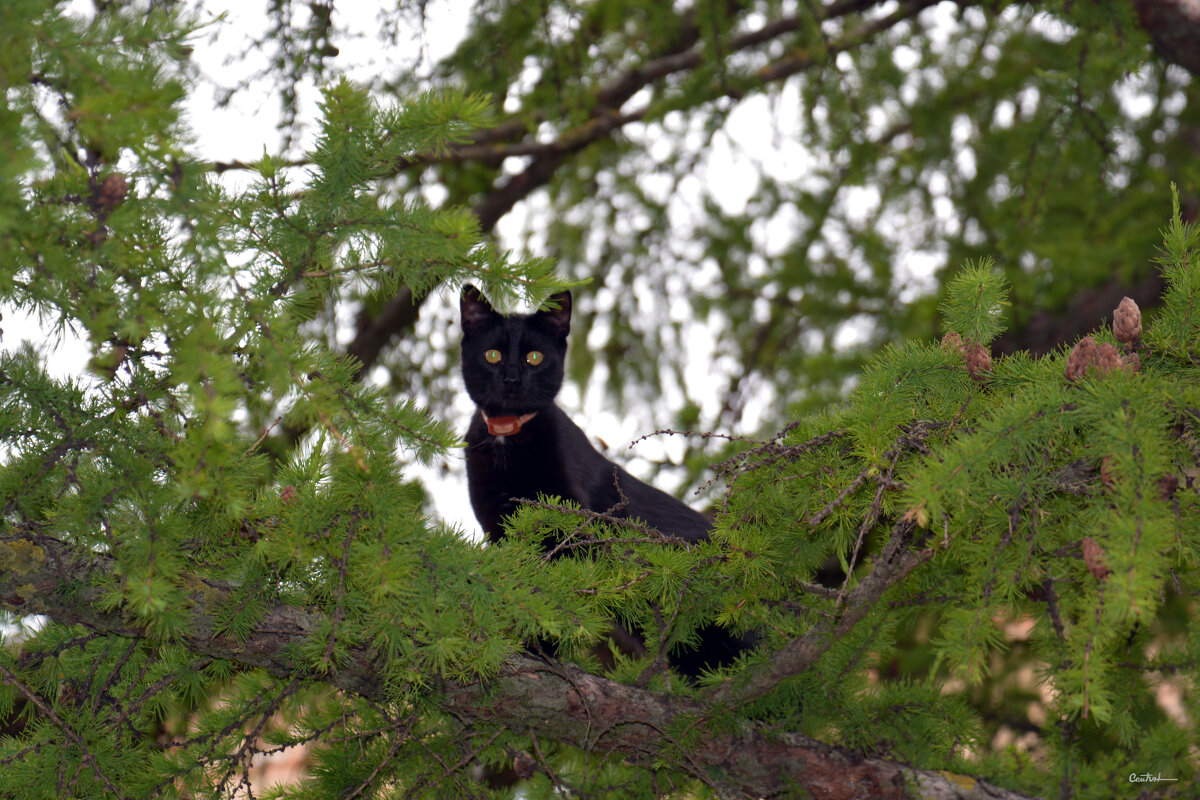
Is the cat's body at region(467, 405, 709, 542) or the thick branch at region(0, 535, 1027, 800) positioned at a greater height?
the cat's body at region(467, 405, 709, 542)

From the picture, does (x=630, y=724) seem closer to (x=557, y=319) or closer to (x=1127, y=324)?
(x=1127, y=324)

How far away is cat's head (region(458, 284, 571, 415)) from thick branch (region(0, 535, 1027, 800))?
1.37 metres

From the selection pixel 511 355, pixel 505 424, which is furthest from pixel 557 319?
pixel 505 424

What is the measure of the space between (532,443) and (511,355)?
38 centimetres

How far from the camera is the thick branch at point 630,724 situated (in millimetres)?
2039

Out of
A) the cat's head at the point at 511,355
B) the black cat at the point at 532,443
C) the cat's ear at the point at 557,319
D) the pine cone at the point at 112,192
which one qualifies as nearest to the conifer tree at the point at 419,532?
the pine cone at the point at 112,192

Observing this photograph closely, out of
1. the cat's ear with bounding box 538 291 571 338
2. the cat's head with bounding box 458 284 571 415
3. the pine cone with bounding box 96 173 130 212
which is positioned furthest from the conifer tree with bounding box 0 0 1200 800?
the cat's ear with bounding box 538 291 571 338

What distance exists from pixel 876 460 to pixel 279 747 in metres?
1.57

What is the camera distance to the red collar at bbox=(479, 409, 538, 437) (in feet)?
11.0

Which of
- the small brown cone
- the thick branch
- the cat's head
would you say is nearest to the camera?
the small brown cone

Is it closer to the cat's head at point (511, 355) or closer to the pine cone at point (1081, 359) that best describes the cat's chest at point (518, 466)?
the cat's head at point (511, 355)

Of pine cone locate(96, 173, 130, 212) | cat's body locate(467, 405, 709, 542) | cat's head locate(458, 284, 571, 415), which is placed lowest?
pine cone locate(96, 173, 130, 212)

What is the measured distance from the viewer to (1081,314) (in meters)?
5.57

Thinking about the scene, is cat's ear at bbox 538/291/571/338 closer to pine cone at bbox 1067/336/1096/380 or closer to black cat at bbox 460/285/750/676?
black cat at bbox 460/285/750/676
